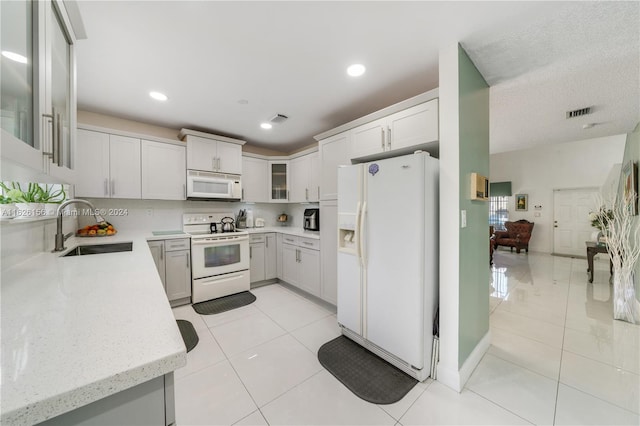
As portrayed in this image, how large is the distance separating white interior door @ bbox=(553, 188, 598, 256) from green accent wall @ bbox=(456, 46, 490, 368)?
20.8ft

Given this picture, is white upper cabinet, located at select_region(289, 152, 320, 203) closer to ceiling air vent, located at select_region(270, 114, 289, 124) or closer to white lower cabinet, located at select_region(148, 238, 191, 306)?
ceiling air vent, located at select_region(270, 114, 289, 124)

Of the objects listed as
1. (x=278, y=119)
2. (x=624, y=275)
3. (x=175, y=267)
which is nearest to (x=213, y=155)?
(x=278, y=119)

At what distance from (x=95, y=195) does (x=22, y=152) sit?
2.78 meters

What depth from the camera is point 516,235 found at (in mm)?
6520

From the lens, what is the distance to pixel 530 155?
21.8 ft

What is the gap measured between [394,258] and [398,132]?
45.3 inches

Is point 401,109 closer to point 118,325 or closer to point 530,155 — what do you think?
point 118,325

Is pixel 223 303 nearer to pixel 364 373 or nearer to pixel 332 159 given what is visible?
pixel 364 373

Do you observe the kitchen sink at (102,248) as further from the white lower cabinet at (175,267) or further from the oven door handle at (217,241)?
the oven door handle at (217,241)

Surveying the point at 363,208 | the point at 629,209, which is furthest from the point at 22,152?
the point at 629,209

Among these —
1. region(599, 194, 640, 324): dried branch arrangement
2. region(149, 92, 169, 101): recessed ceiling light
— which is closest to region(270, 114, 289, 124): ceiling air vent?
region(149, 92, 169, 101): recessed ceiling light

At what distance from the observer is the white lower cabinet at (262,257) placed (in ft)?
11.9

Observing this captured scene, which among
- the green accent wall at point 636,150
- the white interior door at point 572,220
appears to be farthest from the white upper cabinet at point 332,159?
the white interior door at point 572,220

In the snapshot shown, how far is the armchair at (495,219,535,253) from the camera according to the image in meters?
6.35
